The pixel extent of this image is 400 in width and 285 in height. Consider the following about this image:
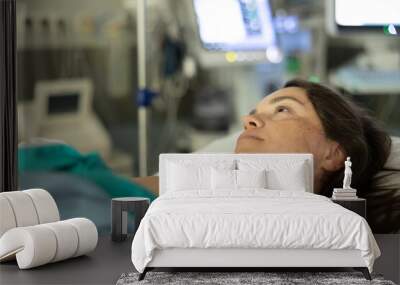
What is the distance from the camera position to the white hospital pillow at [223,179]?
233 inches

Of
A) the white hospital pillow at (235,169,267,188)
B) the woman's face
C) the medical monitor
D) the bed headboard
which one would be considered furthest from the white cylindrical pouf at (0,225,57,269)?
the medical monitor

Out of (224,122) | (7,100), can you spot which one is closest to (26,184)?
(7,100)

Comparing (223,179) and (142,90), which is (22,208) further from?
(142,90)

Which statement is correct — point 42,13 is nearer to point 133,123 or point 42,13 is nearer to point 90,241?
point 133,123

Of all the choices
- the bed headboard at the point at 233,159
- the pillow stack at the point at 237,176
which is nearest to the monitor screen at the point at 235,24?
the bed headboard at the point at 233,159

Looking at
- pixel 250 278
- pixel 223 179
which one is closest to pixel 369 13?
pixel 223 179

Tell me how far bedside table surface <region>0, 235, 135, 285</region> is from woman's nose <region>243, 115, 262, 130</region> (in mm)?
1467

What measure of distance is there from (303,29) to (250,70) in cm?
53

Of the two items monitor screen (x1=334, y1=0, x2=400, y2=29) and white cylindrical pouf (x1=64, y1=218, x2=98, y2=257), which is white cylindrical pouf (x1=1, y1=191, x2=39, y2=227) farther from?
monitor screen (x1=334, y1=0, x2=400, y2=29)

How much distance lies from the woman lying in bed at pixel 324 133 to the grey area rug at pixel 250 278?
1.60m

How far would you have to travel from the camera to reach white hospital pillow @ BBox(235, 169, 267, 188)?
5906 millimetres

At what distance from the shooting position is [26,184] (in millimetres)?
6738

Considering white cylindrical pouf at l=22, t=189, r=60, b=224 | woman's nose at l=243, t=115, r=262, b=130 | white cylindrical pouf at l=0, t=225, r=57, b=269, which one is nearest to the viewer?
white cylindrical pouf at l=0, t=225, r=57, b=269

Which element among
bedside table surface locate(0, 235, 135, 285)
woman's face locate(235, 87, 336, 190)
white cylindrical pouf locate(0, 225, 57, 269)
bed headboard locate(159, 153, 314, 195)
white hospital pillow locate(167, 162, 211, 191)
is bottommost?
bedside table surface locate(0, 235, 135, 285)
